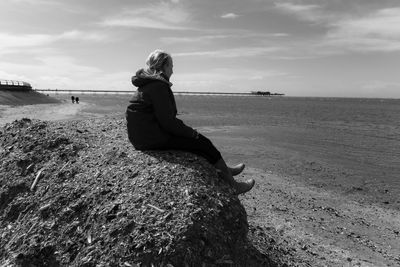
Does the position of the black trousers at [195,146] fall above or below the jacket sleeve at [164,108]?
below

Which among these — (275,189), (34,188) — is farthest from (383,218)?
(34,188)

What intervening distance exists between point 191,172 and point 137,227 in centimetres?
123

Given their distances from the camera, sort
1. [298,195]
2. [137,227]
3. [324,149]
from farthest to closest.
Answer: [324,149], [298,195], [137,227]

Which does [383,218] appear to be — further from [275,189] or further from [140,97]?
[140,97]

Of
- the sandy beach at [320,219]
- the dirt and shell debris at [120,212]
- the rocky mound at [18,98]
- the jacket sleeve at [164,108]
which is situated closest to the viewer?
the dirt and shell debris at [120,212]

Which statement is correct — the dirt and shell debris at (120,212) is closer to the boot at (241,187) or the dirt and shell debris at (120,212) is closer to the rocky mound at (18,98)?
the boot at (241,187)

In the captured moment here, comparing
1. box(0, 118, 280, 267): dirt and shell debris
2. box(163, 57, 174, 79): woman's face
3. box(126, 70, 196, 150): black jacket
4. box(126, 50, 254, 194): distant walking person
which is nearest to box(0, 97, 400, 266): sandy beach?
box(0, 118, 280, 267): dirt and shell debris

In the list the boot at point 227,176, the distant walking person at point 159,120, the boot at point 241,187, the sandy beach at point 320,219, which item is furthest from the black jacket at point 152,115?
the sandy beach at point 320,219

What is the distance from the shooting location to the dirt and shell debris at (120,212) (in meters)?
4.64

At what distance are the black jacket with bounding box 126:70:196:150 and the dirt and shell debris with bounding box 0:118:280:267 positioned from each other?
0.26m

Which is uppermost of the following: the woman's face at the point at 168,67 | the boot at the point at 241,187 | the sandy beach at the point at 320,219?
the woman's face at the point at 168,67

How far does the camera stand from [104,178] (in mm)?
5773

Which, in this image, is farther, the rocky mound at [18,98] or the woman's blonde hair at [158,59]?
the rocky mound at [18,98]

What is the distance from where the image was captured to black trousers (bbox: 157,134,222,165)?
6.16 m
